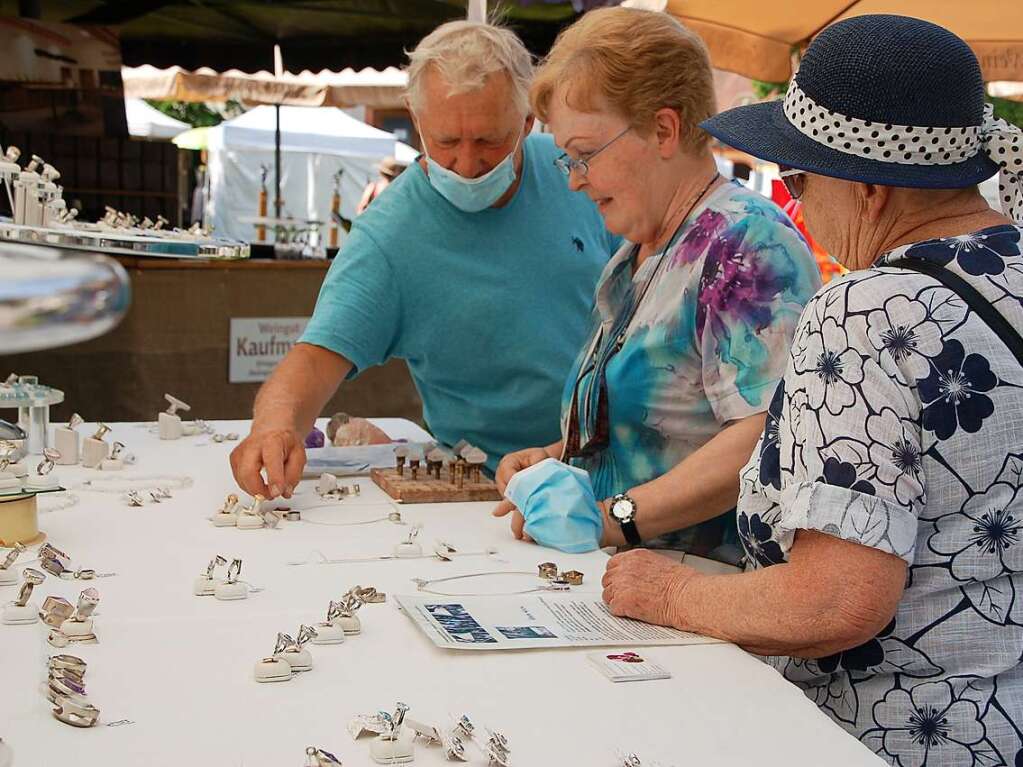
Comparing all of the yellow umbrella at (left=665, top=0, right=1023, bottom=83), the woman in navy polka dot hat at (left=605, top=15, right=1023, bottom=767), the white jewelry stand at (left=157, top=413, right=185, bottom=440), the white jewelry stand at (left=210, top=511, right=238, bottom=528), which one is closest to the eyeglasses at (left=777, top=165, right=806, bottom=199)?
the woman in navy polka dot hat at (left=605, top=15, right=1023, bottom=767)

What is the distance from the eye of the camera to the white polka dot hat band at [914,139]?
1.54 metres

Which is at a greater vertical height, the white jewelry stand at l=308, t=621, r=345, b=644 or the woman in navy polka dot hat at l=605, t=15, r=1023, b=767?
the woman in navy polka dot hat at l=605, t=15, r=1023, b=767

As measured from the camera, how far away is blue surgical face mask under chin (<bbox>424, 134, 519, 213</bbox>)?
2.90m

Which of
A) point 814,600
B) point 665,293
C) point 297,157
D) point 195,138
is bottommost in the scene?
point 297,157

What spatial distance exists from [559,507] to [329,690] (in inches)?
31.4

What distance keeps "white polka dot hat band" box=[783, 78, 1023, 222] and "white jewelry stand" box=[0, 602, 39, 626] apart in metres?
1.31

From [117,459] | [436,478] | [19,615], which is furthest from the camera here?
[117,459]

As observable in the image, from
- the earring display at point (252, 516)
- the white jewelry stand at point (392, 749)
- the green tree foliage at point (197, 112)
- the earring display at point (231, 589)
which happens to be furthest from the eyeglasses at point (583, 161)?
the green tree foliage at point (197, 112)

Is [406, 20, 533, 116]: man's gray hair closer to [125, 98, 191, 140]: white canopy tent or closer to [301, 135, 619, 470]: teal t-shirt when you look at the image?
[301, 135, 619, 470]: teal t-shirt

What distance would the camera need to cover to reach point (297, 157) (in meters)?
19.2

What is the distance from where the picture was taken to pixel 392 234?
299 centimetres

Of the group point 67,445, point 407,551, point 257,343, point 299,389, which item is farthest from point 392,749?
point 257,343

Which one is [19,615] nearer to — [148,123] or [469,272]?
[469,272]

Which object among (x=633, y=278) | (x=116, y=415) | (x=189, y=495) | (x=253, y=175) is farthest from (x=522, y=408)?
(x=253, y=175)
